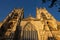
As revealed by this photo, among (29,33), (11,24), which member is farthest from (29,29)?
(11,24)

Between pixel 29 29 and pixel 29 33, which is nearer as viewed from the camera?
pixel 29 33

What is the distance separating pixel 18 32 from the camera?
30219 mm

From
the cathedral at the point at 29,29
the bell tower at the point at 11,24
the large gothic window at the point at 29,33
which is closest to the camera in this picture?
the cathedral at the point at 29,29

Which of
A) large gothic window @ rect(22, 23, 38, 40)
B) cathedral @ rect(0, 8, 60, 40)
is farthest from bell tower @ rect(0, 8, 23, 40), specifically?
large gothic window @ rect(22, 23, 38, 40)

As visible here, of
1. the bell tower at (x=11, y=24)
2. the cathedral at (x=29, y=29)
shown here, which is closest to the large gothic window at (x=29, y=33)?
the cathedral at (x=29, y=29)

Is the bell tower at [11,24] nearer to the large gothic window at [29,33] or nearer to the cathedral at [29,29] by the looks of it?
the cathedral at [29,29]

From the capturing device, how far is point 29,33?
102 ft

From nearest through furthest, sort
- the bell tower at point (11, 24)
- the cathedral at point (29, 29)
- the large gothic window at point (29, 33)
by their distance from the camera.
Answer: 1. the cathedral at point (29, 29)
2. the bell tower at point (11, 24)
3. the large gothic window at point (29, 33)

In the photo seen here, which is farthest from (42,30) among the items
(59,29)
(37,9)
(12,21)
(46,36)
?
(37,9)

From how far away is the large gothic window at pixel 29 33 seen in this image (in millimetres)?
30163

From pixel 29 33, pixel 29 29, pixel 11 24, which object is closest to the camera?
pixel 29 33

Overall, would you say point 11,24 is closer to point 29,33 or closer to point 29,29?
point 29,29

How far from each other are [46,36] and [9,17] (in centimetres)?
1104

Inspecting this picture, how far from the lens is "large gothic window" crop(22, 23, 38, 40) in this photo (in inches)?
1188
